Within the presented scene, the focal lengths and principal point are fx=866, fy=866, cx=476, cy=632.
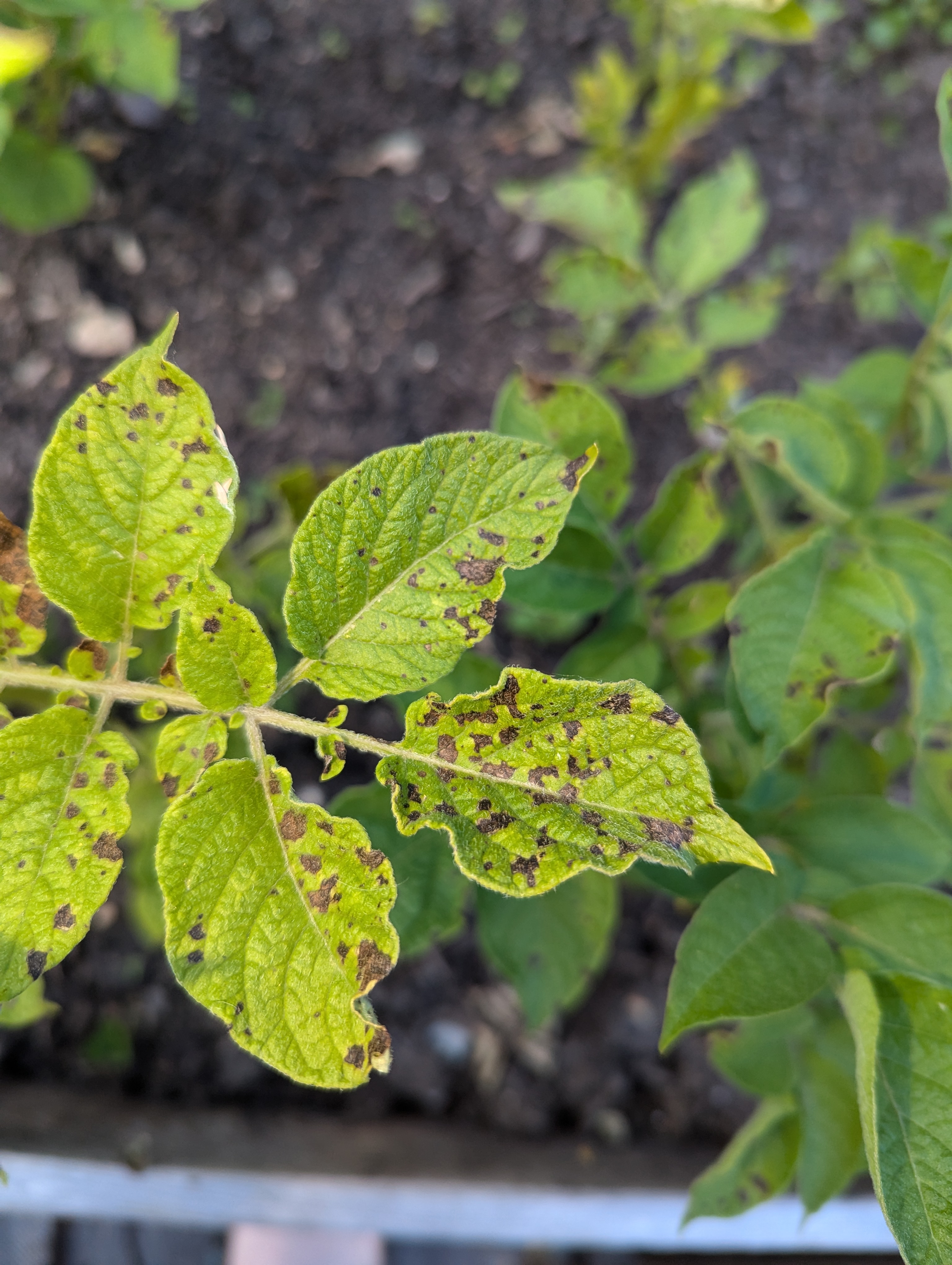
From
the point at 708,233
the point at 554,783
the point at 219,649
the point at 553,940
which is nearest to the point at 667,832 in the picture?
the point at 554,783

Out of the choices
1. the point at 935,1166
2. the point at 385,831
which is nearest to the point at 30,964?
the point at 385,831

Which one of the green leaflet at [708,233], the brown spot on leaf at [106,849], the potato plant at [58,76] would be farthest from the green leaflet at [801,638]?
the potato plant at [58,76]

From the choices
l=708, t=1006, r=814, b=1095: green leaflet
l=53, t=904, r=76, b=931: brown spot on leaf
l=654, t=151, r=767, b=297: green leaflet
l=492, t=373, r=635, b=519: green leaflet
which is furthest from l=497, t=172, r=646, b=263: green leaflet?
l=53, t=904, r=76, b=931: brown spot on leaf

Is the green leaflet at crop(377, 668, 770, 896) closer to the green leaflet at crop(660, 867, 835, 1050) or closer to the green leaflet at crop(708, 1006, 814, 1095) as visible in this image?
the green leaflet at crop(660, 867, 835, 1050)

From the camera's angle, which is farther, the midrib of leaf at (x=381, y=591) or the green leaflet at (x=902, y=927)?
the green leaflet at (x=902, y=927)

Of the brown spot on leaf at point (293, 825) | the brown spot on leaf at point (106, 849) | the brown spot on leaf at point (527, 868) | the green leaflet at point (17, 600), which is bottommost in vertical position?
the brown spot on leaf at point (106, 849)

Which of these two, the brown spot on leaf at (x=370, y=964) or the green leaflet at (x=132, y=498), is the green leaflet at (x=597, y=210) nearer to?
the green leaflet at (x=132, y=498)

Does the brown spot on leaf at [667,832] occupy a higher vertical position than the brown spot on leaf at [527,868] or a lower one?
higher

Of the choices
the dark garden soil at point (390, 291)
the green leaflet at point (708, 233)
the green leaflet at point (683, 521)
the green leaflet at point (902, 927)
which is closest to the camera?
the green leaflet at point (902, 927)
